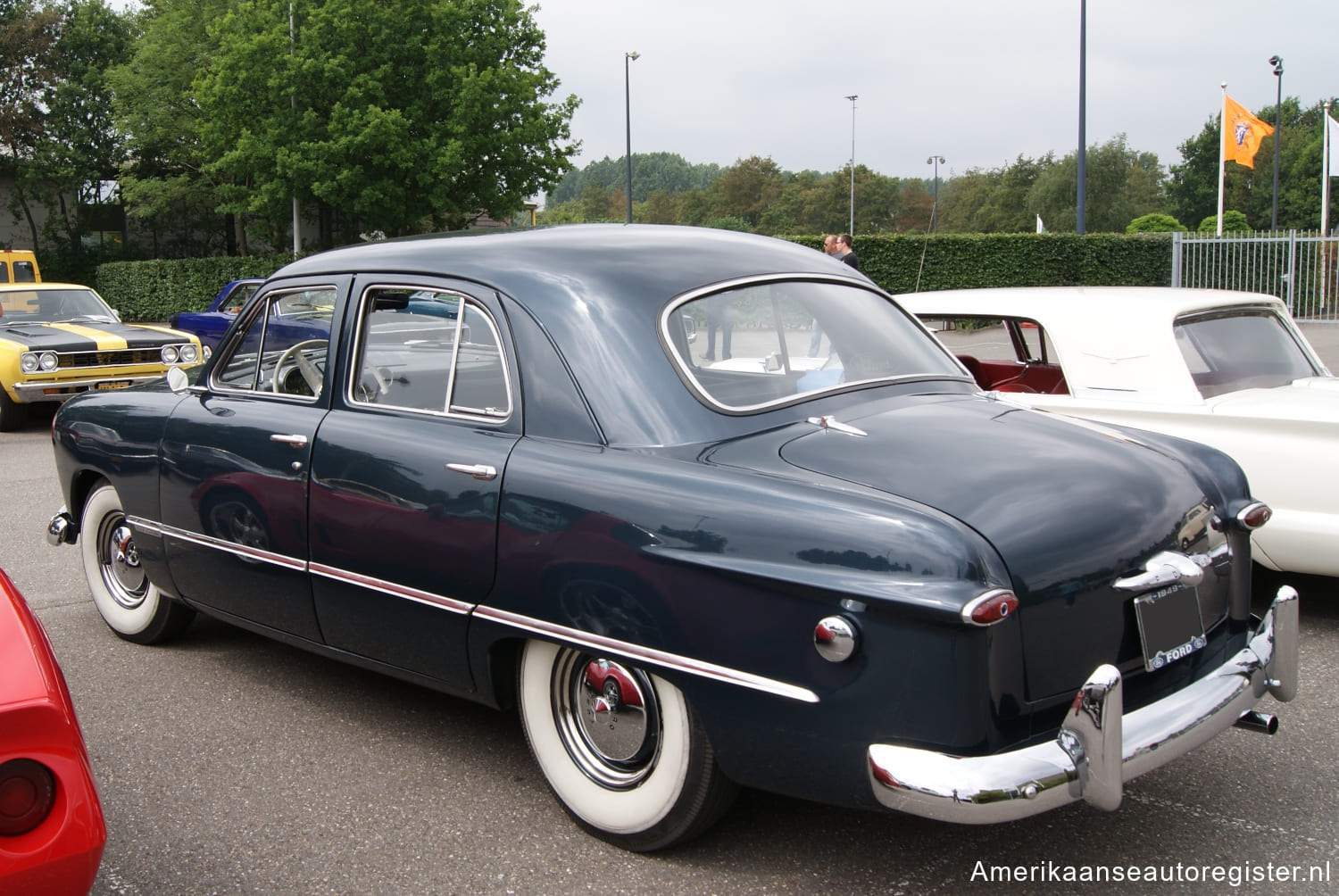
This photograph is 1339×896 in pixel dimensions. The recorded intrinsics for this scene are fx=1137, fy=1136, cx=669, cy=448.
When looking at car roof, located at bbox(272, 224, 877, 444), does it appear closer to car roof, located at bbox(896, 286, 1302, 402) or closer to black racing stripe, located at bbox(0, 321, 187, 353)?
car roof, located at bbox(896, 286, 1302, 402)

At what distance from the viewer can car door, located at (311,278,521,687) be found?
3314 mm

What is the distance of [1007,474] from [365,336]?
2.21 meters

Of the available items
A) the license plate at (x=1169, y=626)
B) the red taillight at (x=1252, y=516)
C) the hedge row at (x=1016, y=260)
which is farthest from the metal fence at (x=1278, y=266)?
the license plate at (x=1169, y=626)

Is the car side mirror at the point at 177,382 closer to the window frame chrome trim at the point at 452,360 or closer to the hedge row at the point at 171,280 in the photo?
the window frame chrome trim at the point at 452,360

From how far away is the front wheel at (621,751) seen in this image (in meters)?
2.92

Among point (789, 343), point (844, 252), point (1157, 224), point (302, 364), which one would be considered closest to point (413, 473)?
point (302, 364)

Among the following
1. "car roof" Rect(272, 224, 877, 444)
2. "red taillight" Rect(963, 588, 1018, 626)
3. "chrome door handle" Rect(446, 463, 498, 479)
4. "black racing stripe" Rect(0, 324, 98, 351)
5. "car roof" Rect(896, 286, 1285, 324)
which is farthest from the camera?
"black racing stripe" Rect(0, 324, 98, 351)

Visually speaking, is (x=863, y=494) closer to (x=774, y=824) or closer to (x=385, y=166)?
(x=774, y=824)

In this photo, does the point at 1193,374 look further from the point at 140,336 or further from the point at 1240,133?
the point at 1240,133

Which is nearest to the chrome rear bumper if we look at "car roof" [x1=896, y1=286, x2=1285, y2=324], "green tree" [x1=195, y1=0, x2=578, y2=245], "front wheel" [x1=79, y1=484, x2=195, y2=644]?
"car roof" [x1=896, y1=286, x2=1285, y2=324]

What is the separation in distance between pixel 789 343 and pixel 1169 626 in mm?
1418

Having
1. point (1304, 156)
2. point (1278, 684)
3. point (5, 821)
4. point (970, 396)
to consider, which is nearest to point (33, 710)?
point (5, 821)

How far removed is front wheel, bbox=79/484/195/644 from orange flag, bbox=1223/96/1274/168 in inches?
1033

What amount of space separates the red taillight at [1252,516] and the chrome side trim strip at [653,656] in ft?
4.86
